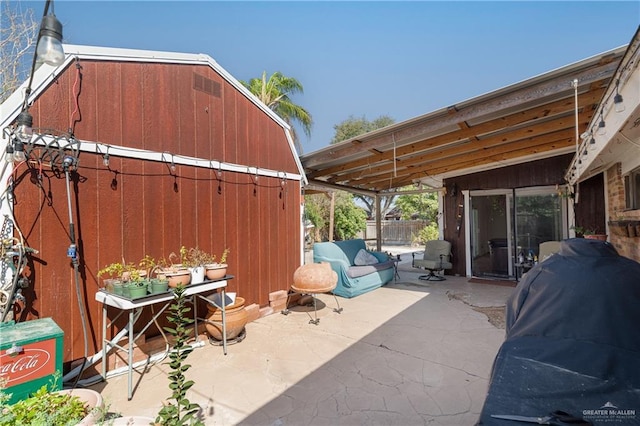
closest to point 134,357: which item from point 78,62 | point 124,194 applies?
point 124,194

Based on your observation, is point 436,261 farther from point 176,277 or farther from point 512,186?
point 176,277

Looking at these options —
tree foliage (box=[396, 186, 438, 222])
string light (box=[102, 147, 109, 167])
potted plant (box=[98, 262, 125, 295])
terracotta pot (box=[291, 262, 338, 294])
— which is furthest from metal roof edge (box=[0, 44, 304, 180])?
tree foliage (box=[396, 186, 438, 222])

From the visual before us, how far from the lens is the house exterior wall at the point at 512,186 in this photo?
5.74 m

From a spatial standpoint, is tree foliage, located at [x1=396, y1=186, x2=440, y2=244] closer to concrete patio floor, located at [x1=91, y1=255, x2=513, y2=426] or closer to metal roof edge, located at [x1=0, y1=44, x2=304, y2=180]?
concrete patio floor, located at [x1=91, y1=255, x2=513, y2=426]

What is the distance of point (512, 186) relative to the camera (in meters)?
6.76

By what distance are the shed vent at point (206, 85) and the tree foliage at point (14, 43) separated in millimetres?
3296

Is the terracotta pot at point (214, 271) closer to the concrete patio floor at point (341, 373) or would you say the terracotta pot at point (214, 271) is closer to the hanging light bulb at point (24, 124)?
the concrete patio floor at point (341, 373)

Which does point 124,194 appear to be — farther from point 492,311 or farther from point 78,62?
Result: point 492,311

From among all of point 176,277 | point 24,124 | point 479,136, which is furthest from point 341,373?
point 479,136

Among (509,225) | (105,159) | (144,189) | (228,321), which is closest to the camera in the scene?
(105,159)

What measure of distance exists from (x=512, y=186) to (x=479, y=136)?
2.43 m

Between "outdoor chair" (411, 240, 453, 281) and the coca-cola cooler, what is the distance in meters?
6.61

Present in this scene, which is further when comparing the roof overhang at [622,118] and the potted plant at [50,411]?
the roof overhang at [622,118]

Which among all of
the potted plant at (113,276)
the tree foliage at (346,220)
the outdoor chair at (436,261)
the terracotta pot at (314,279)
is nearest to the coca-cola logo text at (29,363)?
the potted plant at (113,276)
